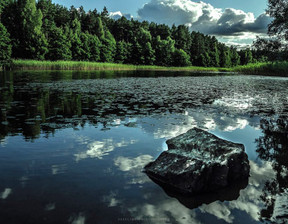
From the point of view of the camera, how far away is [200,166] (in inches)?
186

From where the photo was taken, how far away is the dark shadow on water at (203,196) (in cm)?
426

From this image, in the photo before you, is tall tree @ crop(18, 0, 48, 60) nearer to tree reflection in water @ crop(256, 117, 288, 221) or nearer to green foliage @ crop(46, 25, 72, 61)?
green foliage @ crop(46, 25, 72, 61)

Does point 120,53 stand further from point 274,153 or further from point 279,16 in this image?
point 274,153

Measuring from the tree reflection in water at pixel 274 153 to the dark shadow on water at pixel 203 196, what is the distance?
20.2 inches

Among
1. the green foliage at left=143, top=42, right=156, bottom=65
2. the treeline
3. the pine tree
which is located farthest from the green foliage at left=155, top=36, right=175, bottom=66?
the pine tree

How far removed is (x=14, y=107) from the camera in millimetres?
11781

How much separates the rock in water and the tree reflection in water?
673 millimetres

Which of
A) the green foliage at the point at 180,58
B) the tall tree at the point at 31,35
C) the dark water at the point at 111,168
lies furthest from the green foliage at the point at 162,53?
the dark water at the point at 111,168

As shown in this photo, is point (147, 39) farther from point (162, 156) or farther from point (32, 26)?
point (162, 156)

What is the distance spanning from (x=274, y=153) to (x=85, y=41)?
78.2 m

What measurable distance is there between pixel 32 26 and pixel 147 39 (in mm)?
51664

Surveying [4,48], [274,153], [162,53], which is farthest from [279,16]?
[162,53]

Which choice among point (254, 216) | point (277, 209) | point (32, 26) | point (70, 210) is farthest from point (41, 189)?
point (32, 26)

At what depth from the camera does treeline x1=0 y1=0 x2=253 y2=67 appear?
225 ft
